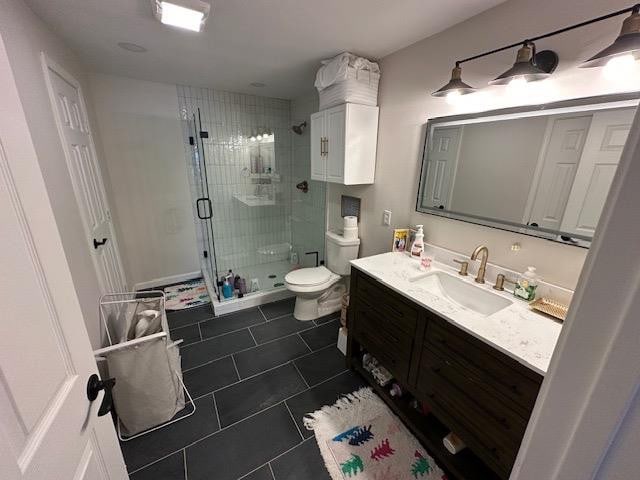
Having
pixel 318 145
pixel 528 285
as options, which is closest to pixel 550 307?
pixel 528 285

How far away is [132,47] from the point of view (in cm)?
188

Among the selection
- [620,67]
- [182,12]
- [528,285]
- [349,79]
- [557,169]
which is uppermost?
[182,12]

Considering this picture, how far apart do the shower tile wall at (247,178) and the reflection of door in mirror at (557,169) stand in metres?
2.00

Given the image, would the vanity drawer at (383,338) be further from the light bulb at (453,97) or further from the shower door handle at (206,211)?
the shower door handle at (206,211)

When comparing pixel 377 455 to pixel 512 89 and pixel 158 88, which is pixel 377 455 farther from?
pixel 158 88

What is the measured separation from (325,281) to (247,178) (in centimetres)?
187

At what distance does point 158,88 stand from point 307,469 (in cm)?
358

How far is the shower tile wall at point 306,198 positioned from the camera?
3.04 m

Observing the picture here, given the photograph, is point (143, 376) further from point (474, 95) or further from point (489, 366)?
point (474, 95)

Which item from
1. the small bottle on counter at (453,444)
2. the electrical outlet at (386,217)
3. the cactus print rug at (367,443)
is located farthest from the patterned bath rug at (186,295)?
the small bottle on counter at (453,444)

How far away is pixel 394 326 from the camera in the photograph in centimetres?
152

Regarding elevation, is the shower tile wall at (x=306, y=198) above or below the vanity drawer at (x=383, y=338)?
above

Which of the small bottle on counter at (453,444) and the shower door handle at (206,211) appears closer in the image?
the small bottle on counter at (453,444)

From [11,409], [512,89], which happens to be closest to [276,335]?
[11,409]
